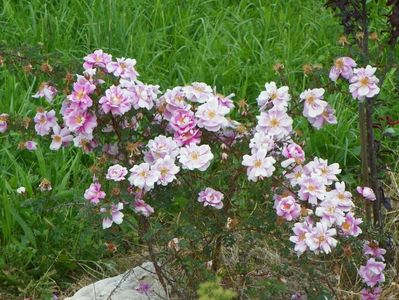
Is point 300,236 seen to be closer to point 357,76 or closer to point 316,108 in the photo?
point 316,108

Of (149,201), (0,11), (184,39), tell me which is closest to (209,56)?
(184,39)

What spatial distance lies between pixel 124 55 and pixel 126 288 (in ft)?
5.22

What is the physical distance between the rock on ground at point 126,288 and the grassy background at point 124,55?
230 mm

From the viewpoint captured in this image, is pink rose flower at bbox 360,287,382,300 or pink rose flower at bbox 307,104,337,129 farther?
pink rose flower at bbox 360,287,382,300

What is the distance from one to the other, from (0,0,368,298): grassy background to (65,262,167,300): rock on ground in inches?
9.1

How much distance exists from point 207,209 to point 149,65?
5.72 feet

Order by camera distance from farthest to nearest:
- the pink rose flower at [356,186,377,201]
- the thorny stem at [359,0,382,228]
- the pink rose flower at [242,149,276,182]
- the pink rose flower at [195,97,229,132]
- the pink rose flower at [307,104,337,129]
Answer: the thorny stem at [359,0,382,228] < the pink rose flower at [356,186,377,201] < the pink rose flower at [307,104,337,129] < the pink rose flower at [195,97,229,132] < the pink rose flower at [242,149,276,182]

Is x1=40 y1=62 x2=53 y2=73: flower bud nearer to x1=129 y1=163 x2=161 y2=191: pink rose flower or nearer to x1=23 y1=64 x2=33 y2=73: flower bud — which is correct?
x1=23 y1=64 x2=33 y2=73: flower bud

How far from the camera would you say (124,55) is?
4609 millimetres

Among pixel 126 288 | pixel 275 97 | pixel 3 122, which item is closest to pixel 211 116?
pixel 275 97

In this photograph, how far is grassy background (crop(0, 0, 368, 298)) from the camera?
3.62 meters

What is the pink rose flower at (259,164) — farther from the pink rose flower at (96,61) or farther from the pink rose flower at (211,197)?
the pink rose flower at (96,61)

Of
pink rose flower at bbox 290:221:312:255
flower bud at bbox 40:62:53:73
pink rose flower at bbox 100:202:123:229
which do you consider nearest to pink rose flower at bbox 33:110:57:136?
flower bud at bbox 40:62:53:73

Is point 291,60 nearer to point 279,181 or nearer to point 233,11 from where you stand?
point 233,11
